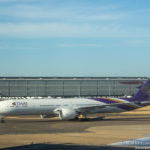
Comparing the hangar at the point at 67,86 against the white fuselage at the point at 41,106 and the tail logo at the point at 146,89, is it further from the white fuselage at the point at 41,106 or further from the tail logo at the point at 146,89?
the white fuselage at the point at 41,106

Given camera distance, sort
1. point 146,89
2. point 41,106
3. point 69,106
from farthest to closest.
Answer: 1. point 146,89
2. point 69,106
3. point 41,106

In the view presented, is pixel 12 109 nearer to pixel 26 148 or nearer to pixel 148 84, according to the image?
pixel 148 84

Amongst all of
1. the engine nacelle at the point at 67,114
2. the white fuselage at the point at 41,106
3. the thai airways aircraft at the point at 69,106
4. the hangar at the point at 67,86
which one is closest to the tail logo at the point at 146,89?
the thai airways aircraft at the point at 69,106

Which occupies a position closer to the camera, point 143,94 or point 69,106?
point 69,106

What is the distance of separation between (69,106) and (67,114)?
231cm

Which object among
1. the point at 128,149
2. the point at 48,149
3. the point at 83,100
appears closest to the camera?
the point at 128,149

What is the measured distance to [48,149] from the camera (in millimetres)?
23844

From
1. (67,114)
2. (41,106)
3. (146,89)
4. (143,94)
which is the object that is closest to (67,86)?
(146,89)

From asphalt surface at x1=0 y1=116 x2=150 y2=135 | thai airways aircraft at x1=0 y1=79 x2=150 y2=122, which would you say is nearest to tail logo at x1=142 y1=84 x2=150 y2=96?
thai airways aircraft at x1=0 y1=79 x2=150 y2=122

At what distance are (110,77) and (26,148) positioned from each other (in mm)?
110730

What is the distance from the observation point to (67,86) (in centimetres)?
12875

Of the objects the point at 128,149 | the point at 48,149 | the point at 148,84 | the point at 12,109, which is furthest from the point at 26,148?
the point at 148,84

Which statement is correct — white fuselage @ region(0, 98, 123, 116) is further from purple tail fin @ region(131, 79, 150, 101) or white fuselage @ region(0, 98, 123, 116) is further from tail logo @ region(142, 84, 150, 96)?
tail logo @ region(142, 84, 150, 96)

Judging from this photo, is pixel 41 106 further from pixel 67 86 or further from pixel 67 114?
pixel 67 86
